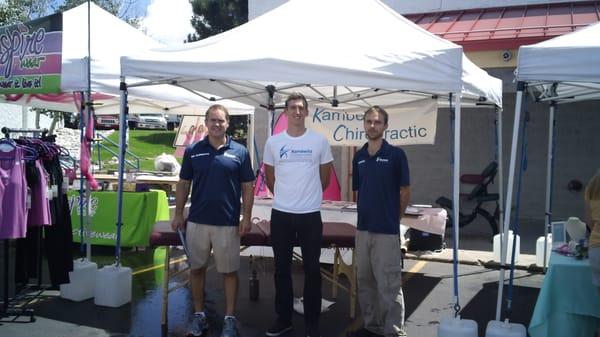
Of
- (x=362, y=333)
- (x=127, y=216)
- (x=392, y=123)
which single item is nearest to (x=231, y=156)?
(x=362, y=333)

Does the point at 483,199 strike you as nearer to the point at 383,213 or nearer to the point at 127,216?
the point at 127,216

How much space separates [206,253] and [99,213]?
4085 millimetres

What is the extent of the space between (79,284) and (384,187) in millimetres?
3292

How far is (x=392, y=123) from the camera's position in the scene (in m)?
7.32

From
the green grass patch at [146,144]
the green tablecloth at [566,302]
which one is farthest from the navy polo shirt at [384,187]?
the green grass patch at [146,144]

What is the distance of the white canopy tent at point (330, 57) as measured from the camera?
426 cm

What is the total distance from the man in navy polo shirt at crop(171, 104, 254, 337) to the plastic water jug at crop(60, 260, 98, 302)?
5.63 feet

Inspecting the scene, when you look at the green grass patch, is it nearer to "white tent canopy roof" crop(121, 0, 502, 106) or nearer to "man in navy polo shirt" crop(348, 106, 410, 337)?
"white tent canopy roof" crop(121, 0, 502, 106)

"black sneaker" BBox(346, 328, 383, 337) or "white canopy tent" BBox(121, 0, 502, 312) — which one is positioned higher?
"white canopy tent" BBox(121, 0, 502, 312)

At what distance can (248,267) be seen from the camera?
725 centimetres

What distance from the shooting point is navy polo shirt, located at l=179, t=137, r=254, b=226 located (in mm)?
4305

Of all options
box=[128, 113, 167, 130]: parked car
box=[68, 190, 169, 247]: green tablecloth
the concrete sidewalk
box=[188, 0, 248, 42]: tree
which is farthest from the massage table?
box=[128, 113, 167, 130]: parked car

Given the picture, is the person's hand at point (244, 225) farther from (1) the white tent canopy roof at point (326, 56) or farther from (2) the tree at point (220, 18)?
(2) the tree at point (220, 18)

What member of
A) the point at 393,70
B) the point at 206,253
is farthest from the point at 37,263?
the point at 393,70
